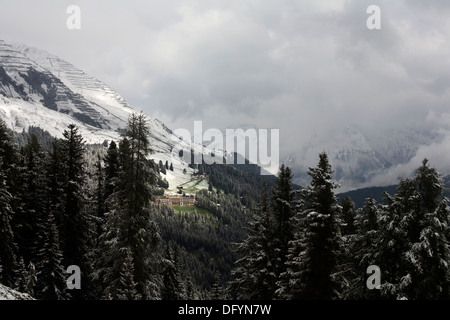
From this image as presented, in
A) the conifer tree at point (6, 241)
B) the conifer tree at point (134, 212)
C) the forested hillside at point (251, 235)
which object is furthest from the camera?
the conifer tree at point (6, 241)

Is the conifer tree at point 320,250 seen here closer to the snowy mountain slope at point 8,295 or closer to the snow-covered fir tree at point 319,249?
the snow-covered fir tree at point 319,249

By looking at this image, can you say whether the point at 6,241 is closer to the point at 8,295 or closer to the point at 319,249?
the point at 8,295

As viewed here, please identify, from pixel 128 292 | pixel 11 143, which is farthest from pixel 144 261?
pixel 11 143

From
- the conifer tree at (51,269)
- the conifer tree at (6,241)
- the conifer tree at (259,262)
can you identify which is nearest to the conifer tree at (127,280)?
the conifer tree at (259,262)

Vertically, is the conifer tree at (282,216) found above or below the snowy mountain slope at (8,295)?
above

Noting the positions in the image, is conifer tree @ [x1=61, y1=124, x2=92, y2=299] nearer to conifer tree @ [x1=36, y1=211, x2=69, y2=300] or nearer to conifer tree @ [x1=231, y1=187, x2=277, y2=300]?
conifer tree @ [x1=36, y1=211, x2=69, y2=300]

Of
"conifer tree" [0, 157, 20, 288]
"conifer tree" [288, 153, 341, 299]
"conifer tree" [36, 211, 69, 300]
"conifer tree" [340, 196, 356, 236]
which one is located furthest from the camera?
"conifer tree" [340, 196, 356, 236]

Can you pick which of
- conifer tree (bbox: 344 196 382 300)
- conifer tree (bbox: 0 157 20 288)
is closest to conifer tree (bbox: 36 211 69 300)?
conifer tree (bbox: 0 157 20 288)

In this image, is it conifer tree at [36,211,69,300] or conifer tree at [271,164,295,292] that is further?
conifer tree at [36,211,69,300]

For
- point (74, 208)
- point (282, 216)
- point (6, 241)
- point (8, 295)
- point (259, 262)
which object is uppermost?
point (74, 208)

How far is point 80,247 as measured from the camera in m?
30.9

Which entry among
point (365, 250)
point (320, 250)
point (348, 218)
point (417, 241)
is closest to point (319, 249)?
point (320, 250)

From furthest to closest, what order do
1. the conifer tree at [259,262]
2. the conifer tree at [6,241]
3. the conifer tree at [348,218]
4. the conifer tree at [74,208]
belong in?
the conifer tree at [348,218] → the conifer tree at [74,208] → the conifer tree at [6,241] → the conifer tree at [259,262]

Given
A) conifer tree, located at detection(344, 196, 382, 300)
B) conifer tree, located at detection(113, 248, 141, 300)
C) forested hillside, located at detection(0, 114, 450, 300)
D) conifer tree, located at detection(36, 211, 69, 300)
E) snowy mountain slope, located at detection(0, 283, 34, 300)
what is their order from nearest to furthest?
snowy mountain slope, located at detection(0, 283, 34, 300) → forested hillside, located at detection(0, 114, 450, 300) → conifer tree, located at detection(344, 196, 382, 300) → conifer tree, located at detection(113, 248, 141, 300) → conifer tree, located at detection(36, 211, 69, 300)
